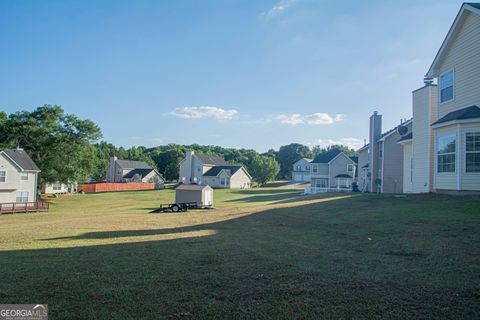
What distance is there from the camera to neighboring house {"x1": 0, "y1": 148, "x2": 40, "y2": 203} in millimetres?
39125

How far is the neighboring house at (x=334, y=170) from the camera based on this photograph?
184 feet

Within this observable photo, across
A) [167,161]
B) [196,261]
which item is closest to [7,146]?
[196,261]

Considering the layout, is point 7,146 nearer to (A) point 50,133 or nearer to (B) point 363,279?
(A) point 50,133

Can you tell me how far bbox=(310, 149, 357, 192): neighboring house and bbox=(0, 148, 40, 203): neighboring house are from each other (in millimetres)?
39544

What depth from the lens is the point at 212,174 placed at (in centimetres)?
8088

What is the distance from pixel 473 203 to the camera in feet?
46.2

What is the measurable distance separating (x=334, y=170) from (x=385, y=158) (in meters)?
23.4

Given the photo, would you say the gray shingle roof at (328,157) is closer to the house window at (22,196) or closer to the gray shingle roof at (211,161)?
the gray shingle roof at (211,161)

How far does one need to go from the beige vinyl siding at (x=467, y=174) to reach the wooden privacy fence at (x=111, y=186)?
67228 mm

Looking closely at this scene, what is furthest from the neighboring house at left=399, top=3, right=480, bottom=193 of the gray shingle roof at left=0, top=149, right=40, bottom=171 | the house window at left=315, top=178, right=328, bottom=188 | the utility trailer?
the gray shingle roof at left=0, top=149, right=40, bottom=171

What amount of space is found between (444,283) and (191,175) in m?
78.5

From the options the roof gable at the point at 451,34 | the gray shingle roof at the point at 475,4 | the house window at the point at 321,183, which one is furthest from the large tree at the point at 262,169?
the gray shingle roof at the point at 475,4

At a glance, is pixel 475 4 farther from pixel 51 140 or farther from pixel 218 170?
pixel 218 170

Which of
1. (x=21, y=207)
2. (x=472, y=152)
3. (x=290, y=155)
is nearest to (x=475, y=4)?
(x=472, y=152)
